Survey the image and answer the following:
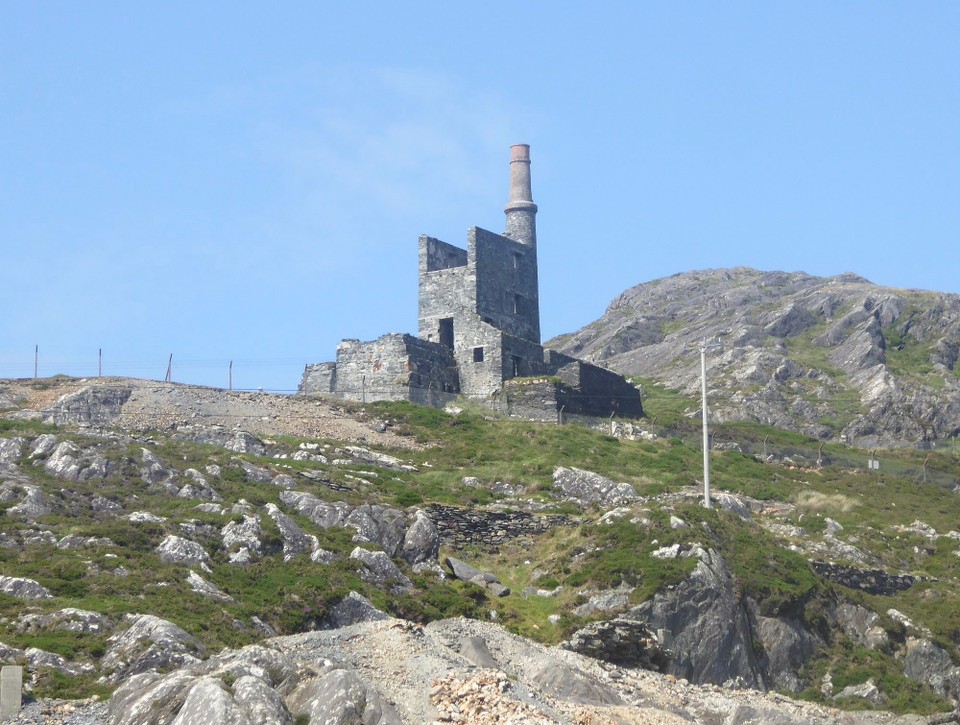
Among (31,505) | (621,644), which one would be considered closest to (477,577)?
(621,644)

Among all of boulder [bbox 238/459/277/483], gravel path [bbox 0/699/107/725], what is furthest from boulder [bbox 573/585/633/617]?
gravel path [bbox 0/699/107/725]

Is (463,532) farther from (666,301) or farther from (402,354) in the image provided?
(666,301)

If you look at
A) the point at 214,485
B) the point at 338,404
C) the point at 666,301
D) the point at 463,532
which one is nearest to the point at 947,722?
the point at 463,532

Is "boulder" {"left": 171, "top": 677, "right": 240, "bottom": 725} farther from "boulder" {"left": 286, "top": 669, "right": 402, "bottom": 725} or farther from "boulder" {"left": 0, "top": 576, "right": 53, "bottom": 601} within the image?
"boulder" {"left": 0, "top": 576, "right": 53, "bottom": 601}

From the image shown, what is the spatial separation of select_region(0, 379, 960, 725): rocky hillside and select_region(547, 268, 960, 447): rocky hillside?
34.5 meters

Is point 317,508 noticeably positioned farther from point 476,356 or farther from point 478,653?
point 476,356

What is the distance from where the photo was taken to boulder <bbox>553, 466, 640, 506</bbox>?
56.7 metres

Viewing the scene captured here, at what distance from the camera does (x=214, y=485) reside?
156 feet

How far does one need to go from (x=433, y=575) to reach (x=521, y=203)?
4590cm

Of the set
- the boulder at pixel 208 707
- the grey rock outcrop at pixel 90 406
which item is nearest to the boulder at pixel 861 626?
the boulder at pixel 208 707

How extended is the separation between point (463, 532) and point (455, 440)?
15.0 meters

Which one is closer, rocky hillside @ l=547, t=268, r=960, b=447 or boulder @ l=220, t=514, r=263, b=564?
boulder @ l=220, t=514, r=263, b=564

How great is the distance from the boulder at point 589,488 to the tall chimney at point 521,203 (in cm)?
2701

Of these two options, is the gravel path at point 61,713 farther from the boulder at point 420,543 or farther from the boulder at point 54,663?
the boulder at point 420,543
